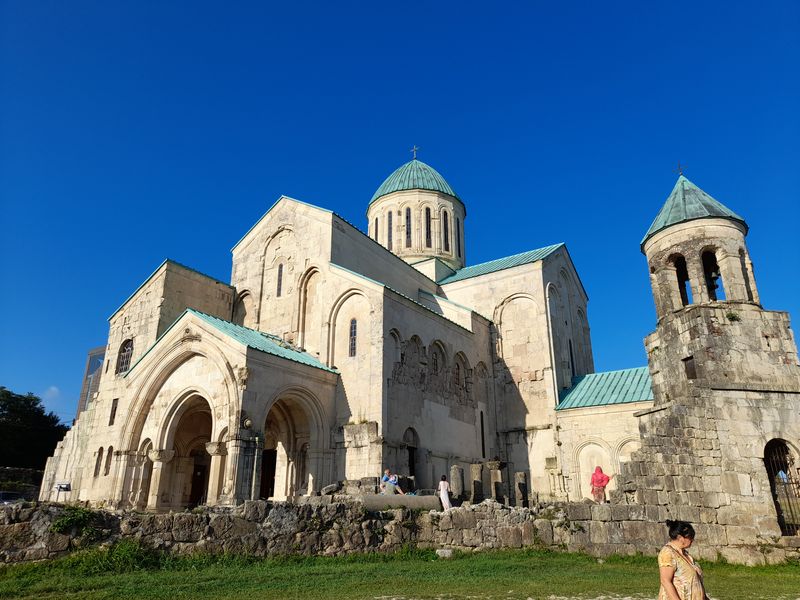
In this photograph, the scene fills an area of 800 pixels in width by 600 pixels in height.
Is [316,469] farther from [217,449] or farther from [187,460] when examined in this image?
[187,460]

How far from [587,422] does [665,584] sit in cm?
1878

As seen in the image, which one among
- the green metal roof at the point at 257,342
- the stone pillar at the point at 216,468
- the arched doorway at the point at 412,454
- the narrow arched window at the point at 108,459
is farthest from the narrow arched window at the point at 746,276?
the narrow arched window at the point at 108,459

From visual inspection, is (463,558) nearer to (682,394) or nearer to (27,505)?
(682,394)

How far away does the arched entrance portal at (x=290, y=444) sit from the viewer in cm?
1872

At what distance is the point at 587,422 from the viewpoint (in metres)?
22.5

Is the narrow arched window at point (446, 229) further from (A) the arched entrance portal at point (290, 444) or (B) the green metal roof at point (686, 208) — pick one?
(B) the green metal roof at point (686, 208)

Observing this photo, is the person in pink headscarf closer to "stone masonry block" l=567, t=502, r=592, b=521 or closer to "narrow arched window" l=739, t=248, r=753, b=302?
"stone masonry block" l=567, t=502, r=592, b=521

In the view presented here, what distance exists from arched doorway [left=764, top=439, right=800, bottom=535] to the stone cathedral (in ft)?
0.22

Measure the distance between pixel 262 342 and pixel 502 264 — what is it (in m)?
13.9

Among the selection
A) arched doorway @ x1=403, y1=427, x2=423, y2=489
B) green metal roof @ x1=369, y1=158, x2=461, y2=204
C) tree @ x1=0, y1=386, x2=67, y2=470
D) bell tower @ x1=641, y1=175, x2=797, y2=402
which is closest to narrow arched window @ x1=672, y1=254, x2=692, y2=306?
bell tower @ x1=641, y1=175, x2=797, y2=402

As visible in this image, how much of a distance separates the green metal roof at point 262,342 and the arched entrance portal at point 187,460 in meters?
2.40

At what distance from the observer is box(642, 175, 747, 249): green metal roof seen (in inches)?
594

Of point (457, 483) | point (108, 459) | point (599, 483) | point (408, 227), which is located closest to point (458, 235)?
point (408, 227)

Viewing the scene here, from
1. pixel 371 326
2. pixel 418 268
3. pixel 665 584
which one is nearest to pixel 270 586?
pixel 665 584
